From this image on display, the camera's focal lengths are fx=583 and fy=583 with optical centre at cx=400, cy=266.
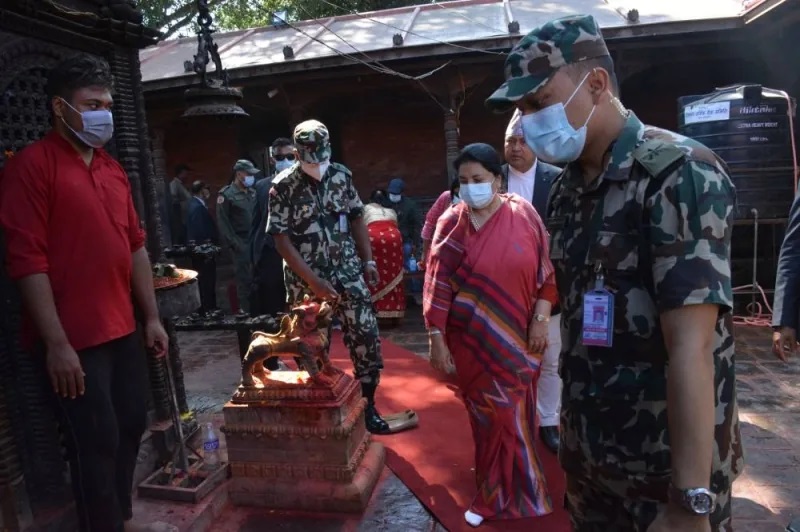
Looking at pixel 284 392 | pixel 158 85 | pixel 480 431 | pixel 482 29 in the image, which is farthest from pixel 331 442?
pixel 158 85

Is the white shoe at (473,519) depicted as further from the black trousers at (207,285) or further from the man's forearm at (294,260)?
the black trousers at (207,285)

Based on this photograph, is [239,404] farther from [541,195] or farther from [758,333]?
[758,333]

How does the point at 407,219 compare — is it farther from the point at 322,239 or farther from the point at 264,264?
the point at 322,239

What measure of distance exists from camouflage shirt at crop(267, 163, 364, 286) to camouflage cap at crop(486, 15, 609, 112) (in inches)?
93.4

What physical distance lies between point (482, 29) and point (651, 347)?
7514 millimetres

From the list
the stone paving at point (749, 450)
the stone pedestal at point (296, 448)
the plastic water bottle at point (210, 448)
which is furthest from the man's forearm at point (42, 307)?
the plastic water bottle at point (210, 448)

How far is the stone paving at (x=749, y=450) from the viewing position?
9.53 feet

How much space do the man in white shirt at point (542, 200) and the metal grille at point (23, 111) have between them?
8.24ft

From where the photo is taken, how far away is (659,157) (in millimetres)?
1375

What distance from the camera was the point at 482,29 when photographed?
26.5 feet

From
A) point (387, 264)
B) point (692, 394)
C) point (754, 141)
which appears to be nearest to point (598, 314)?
→ point (692, 394)

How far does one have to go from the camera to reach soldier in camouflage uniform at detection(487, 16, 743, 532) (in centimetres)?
128

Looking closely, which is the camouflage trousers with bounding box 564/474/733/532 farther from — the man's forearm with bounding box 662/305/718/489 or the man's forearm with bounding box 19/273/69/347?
the man's forearm with bounding box 19/273/69/347

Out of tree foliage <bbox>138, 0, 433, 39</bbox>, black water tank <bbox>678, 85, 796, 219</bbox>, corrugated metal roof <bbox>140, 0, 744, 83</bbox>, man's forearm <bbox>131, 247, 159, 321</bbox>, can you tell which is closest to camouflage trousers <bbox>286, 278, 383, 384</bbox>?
man's forearm <bbox>131, 247, 159, 321</bbox>
